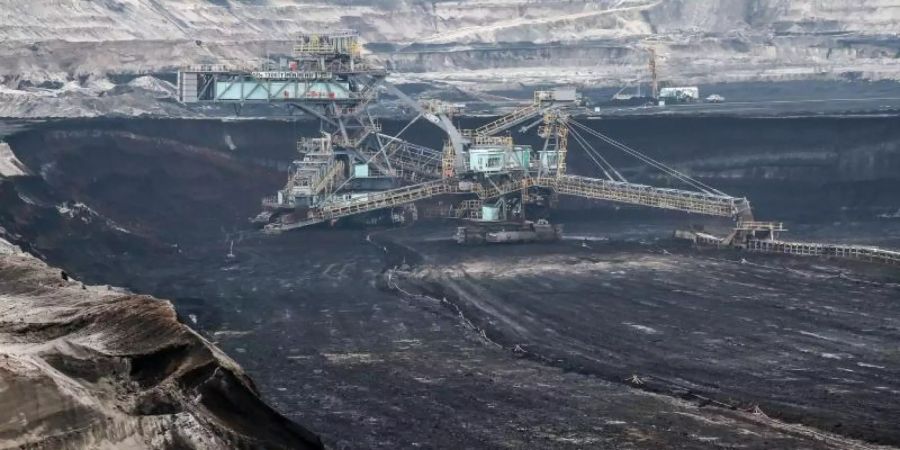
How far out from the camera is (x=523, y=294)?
5944cm

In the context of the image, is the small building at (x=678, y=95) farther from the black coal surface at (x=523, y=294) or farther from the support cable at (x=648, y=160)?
the support cable at (x=648, y=160)

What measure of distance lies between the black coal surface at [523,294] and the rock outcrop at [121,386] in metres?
8.64

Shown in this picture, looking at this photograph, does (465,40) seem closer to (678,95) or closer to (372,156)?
(678,95)

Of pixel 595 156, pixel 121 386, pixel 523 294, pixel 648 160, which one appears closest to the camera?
pixel 121 386

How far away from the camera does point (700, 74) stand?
157 m

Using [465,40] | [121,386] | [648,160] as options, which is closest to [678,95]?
[648,160]

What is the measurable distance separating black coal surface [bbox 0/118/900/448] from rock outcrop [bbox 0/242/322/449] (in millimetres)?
8643

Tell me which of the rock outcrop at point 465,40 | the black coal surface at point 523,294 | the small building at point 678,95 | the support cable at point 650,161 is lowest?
the black coal surface at point 523,294

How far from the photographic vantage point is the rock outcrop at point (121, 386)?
77.8 feet

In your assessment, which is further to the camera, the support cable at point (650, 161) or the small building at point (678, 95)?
the small building at point (678, 95)

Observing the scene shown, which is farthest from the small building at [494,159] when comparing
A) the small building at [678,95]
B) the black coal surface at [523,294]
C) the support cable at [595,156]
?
the small building at [678,95]

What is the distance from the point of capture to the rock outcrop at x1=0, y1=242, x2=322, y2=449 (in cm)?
2370

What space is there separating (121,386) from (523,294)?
34495 mm

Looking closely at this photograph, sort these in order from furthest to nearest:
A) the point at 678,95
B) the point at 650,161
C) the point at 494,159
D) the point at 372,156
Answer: the point at 678,95 < the point at 650,161 < the point at 372,156 < the point at 494,159
